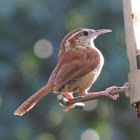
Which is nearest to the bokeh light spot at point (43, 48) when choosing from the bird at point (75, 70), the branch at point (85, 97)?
the bird at point (75, 70)

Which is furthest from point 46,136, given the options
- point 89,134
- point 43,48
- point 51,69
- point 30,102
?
point 30,102

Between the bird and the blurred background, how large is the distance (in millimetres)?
2383

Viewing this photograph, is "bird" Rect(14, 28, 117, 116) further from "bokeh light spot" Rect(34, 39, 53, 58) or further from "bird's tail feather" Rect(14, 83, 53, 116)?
"bokeh light spot" Rect(34, 39, 53, 58)

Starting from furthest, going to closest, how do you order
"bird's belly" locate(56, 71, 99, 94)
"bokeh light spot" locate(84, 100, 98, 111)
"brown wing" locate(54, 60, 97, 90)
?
"bokeh light spot" locate(84, 100, 98, 111), "bird's belly" locate(56, 71, 99, 94), "brown wing" locate(54, 60, 97, 90)

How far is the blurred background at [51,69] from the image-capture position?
827cm

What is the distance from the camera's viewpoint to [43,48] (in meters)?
8.90

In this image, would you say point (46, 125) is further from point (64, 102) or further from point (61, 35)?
point (64, 102)

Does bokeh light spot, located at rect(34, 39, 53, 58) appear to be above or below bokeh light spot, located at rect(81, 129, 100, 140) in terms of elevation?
above

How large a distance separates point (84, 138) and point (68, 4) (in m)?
1.89

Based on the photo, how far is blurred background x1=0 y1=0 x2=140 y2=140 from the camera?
8.27 meters

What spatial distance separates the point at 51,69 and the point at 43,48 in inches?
16.6

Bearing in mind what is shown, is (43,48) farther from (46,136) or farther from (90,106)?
(46,136)

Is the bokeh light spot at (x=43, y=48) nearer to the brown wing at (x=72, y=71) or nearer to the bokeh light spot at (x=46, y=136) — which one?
the bokeh light spot at (x=46, y=136)

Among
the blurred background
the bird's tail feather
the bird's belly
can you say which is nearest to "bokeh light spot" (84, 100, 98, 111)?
the blurred background
